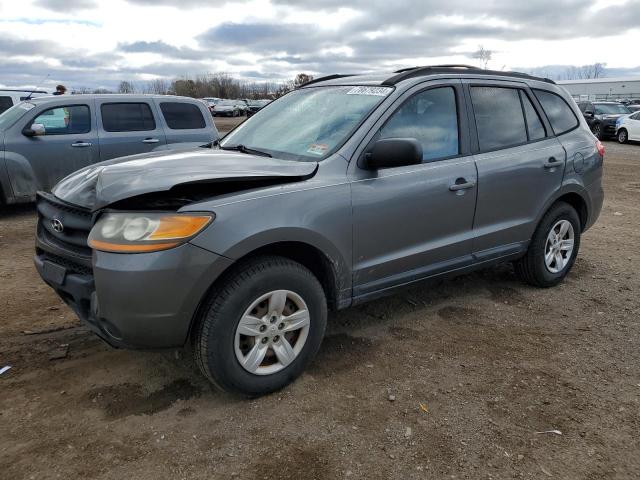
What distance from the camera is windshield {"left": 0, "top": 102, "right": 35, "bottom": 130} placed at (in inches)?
285

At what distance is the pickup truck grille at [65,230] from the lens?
2.89 meters

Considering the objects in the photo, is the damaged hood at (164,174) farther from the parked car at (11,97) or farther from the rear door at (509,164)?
the parked car at (11,97)

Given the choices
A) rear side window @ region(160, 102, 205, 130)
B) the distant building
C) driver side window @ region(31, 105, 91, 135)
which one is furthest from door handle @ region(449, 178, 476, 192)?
the distant building

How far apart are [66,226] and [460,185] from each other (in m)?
2.53

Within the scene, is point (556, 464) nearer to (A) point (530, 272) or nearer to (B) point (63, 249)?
(A) point (530, 272)

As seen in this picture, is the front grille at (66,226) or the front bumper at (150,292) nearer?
the front bumper at (150,292)

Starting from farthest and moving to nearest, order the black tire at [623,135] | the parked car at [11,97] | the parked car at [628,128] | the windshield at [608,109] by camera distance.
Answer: the windshield at [608,109], the black tire at [623,135], the parked car at [628,128], the parked car at [11,97]

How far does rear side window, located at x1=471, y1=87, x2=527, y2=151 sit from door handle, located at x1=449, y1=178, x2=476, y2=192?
363 mm

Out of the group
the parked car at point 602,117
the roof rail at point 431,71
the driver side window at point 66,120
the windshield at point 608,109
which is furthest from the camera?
the windshield at point 608,109

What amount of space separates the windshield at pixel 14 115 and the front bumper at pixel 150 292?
569 centimetres

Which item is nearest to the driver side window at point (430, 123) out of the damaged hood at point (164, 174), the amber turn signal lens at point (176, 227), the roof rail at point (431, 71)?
the roof rail at point (431, 71)

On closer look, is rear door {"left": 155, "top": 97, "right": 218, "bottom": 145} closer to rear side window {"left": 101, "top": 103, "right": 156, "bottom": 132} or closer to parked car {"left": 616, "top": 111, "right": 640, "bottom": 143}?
rear side window {"left": 101, "top": 103, "right": 156, "bottom": 132}

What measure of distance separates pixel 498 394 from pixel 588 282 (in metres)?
2.46

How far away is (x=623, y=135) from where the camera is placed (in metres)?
20.7
